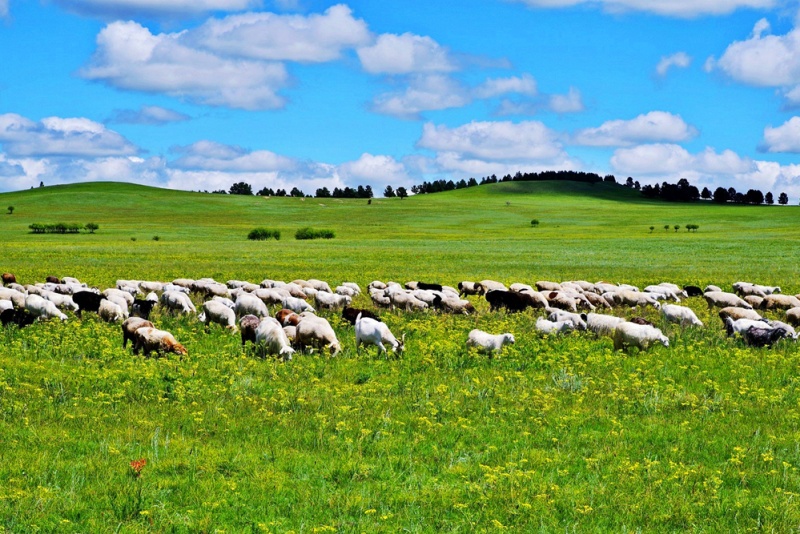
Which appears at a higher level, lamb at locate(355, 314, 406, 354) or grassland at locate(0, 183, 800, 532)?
lamb at locate(355, 314, 406, 354)

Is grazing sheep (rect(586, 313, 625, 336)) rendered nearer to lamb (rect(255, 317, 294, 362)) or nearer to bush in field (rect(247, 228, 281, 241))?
lamb (rect(255, 317, 294, 362))

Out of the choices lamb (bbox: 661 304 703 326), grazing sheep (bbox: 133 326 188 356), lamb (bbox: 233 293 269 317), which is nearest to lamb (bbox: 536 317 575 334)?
lamb (bbox: 661 304 703 326)

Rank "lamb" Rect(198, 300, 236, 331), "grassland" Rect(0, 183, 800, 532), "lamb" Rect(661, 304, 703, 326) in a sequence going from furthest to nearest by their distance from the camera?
"lamb" Rect(661, 304, 703, 326) < "lamb" Rect(198, 300, 236, 331) < "grassland" Rect(0, 183, 800, 532)

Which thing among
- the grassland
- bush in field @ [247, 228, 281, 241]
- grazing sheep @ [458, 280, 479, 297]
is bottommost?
the grassland

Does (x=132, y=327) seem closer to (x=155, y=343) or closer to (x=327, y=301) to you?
(x=155, y=343)

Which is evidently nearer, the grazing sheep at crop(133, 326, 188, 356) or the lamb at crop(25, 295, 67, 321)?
the grazing sheep at crop(133, 326, 188, 356)

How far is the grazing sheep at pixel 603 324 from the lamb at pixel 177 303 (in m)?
11.1

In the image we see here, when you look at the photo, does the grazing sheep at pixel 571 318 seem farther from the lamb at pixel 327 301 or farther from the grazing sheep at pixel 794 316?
the lamb at pixel 327 301

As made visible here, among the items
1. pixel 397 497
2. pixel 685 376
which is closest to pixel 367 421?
pixel 397 497

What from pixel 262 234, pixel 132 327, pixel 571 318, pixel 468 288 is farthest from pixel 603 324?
pixel 262 234

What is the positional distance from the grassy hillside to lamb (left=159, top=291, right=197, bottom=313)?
495 inches

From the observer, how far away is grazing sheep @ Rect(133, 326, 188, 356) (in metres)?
15.0

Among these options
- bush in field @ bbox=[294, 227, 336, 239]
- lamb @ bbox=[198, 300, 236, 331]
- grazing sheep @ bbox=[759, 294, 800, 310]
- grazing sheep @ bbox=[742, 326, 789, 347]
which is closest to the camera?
grazing sheep @ bbox=[742, 326, 789, 347]

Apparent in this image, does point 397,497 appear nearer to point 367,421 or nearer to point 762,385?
point 367,421
